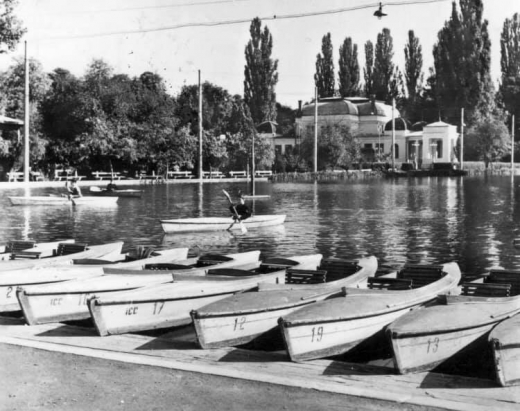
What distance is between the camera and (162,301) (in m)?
12.1

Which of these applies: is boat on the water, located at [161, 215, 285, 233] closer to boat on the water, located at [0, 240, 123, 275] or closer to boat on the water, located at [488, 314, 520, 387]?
boat on the water, located at [0, 240, 123, 275]

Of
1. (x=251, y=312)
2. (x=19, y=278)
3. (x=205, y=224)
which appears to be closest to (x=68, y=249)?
(x=19, y=278)

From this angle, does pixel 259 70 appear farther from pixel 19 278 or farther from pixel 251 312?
pixel 251 312

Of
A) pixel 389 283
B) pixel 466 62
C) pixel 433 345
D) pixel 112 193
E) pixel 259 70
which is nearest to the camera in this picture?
pixel 433 345

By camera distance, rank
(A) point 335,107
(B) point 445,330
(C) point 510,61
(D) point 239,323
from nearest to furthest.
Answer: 1. (B) point 445,330
2. (D) point 239,323
3. (C) point 510,61
4. (A) point 335,107

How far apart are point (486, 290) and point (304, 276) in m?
3.24

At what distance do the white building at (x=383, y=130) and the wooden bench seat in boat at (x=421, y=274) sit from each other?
108052 millimetres

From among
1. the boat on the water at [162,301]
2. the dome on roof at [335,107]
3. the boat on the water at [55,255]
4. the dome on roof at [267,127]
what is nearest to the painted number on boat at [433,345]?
the boat on the water at [162,301]

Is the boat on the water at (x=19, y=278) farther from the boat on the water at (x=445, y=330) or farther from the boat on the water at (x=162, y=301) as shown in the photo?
the boat on the water at (x=445, y=330)

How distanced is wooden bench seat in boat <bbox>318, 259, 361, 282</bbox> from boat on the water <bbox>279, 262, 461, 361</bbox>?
204 centimetres

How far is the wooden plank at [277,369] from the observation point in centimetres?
908

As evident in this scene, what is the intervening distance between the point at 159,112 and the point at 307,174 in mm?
22237

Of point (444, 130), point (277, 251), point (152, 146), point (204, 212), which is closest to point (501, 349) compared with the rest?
point (277, 251)

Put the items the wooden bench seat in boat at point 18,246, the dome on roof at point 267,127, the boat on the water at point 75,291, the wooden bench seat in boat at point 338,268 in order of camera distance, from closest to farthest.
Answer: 1. the boat on the water at point 75,291
2. the wooden bench seat in boat at point 338,268
3. the wooden bench seat in boat at point 18,246
4. the dome on roof at point 267,127
